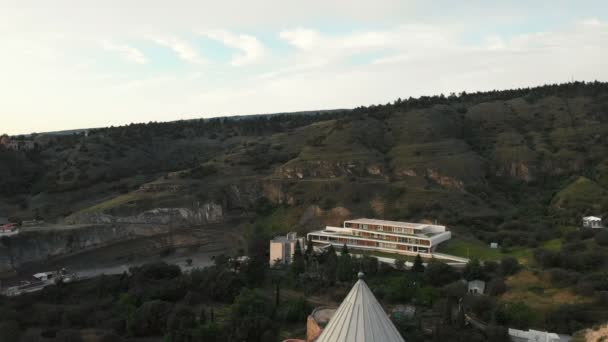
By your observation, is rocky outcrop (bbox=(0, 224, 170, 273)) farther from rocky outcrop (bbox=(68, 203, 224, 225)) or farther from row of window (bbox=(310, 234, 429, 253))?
row of window (bbox=(310, 234, 429, 253))

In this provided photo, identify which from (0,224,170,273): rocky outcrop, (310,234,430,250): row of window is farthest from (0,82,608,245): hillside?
(310,234,430,250): row of window

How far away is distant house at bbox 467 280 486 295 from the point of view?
135 feet

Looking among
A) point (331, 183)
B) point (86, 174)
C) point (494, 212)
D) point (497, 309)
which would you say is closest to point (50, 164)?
point (86, 174)

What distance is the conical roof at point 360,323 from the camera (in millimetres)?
13102

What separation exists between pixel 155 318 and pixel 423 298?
69.9 feet

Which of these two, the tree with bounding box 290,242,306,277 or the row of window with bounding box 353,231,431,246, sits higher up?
the row of window with bounding box 353,231,431,246

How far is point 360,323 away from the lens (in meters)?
13.3

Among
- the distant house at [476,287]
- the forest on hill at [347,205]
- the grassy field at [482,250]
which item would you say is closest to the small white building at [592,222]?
the forest on hill at [347,205]

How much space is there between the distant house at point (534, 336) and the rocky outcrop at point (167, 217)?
2241 inches

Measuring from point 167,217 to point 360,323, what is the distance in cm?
6886

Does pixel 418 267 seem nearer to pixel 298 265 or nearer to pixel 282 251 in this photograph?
pixel 298 265

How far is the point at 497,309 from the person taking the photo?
3472 centimetres

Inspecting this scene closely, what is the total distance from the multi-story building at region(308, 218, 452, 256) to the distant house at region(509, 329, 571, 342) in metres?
19.9

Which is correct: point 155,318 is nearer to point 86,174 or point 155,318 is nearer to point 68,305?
point 68,305
